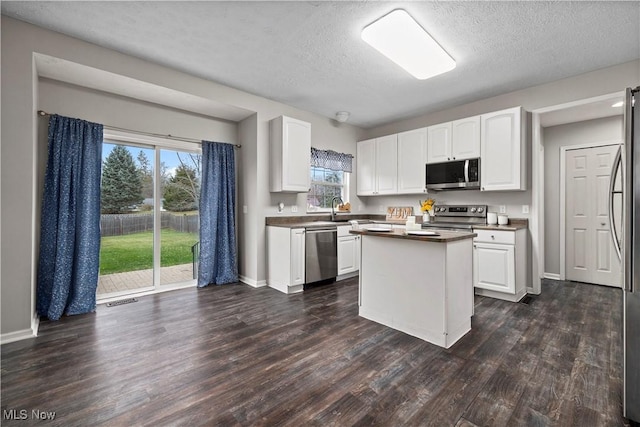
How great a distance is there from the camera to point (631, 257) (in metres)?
1.48

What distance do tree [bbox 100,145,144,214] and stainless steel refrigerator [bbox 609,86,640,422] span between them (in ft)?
14.8

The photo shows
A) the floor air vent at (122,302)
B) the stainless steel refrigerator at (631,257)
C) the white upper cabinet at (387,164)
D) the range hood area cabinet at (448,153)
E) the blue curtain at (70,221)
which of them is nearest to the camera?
the stainless steel refrigerator at (631,257)

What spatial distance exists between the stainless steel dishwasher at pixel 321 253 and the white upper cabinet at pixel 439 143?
1921mm

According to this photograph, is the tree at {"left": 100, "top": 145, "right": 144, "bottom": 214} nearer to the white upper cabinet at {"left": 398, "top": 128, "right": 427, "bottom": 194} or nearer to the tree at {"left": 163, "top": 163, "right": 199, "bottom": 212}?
the tree at {"left": 163, "top": 163, "right": 199, "bottom": 212}

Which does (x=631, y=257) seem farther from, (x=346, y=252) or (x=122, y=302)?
(x=122, y=302)

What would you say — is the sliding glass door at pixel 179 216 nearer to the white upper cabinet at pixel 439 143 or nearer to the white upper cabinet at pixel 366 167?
the white upper cabinet at pixel 366 167

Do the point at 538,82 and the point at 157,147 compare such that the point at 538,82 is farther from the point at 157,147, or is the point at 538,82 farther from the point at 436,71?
the point at 157,147

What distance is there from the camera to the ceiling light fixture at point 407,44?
2.31m

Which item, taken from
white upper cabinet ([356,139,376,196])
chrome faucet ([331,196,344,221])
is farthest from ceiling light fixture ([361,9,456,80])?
chrome faucet ([331,196,344,221])

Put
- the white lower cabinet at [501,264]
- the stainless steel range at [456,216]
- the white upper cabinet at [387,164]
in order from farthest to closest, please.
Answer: the white upper cabinet at [387,164]
the stainless steel range at [456,216]
the white lower cabinet at [501,264]

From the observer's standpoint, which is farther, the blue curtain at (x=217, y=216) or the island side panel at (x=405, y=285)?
the blue curtain at (x=217, y=216)

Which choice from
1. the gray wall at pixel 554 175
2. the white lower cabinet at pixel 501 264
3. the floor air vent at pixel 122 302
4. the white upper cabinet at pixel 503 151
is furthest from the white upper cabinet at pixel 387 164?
the floor air vent at pixel 122 302

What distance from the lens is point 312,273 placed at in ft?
13.0

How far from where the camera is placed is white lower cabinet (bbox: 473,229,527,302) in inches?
132
